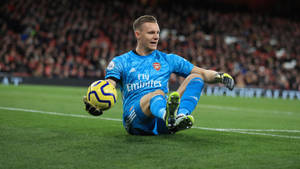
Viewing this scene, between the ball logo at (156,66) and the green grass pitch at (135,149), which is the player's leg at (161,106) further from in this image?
the ball logo at (156,66)

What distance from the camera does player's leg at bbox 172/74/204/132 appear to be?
4.51 metres

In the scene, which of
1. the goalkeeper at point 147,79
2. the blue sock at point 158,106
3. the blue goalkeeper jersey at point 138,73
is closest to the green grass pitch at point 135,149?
the goalkeeper at point 147,79

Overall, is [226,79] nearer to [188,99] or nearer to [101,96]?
[188,99]

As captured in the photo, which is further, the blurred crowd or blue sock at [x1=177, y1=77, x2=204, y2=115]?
the blurred crowd

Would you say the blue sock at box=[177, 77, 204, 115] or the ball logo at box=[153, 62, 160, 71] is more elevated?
the ball logo at box=[153, 62, 160, 71]

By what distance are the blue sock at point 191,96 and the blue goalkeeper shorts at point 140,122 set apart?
0.56 metres

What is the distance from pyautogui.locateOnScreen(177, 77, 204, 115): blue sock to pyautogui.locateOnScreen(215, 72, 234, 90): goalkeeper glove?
25cm

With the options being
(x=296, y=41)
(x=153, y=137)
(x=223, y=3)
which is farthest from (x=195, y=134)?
(x=223, y=3)

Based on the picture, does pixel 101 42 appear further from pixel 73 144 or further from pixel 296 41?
pixel 73 144

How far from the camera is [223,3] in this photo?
3709 centimetres

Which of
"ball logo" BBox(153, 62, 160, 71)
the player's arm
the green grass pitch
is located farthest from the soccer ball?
the player's arm

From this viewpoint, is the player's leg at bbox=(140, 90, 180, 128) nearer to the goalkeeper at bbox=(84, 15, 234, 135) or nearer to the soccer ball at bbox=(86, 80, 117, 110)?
the goalkeeper at bbox=(84, 15, 234, 135)

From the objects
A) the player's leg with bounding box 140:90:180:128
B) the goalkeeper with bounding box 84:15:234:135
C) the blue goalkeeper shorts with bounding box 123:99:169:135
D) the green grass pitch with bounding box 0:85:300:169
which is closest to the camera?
the green grass pitch with bounding box 0:85:300:169

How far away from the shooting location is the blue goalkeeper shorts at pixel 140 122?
5.34 metres
